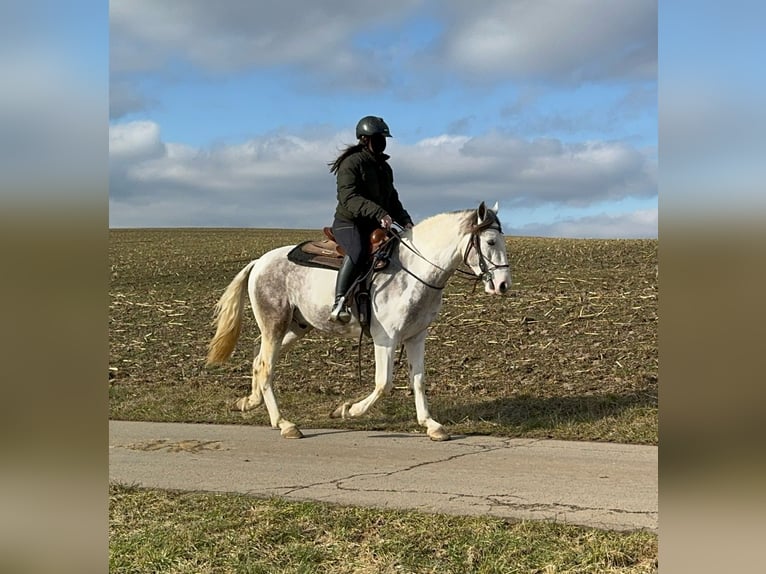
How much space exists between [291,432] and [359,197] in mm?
2659

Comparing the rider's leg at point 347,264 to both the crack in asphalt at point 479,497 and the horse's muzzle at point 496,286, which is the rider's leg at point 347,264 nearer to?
the horse's muzzle at point 496,286

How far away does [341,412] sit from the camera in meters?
8.81

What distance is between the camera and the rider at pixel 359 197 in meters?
7.91

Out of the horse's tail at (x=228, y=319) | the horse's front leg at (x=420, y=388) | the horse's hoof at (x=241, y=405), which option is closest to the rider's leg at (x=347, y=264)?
the horse's front leg at (x=420, y=388)

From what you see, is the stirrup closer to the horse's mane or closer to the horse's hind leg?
the horse's hind leg

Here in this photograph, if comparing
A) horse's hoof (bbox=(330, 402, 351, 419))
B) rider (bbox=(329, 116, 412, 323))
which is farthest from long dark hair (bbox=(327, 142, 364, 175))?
horse's hoof (bbox=(330, 402, 351, 419))

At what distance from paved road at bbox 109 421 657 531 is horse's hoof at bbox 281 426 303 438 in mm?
143

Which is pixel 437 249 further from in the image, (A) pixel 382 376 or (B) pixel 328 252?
(A) pixel 382 376

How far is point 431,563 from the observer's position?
4.35 meters

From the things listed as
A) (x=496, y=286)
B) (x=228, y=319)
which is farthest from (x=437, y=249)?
(x=228, y=319)

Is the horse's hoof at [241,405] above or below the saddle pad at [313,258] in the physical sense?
below

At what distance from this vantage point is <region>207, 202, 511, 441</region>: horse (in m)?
7.80
